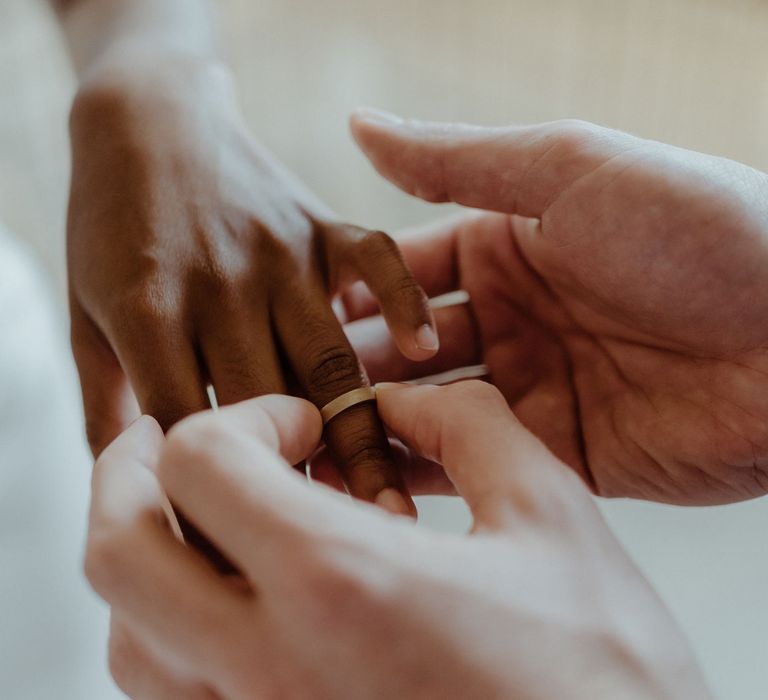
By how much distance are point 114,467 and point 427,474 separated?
1.00 feet

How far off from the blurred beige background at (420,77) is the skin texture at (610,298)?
0.59 meters

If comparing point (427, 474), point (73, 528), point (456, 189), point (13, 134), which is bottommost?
point (73, 528)

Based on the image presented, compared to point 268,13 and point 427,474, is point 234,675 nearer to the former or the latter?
point 427,474

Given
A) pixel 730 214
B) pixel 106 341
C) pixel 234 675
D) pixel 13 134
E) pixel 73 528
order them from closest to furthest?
pixel 234 675 < pixel 730 214 < pixel 106 341 < pixel 73 528 < pixel 13 134

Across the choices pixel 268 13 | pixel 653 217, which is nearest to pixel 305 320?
pixel 653 217

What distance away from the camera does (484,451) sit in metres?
0.51

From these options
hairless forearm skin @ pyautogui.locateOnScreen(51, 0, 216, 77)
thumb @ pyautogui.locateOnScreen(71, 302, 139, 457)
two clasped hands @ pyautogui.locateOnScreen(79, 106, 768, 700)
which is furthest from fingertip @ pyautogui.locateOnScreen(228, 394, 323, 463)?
hairless forearm skin @ pyautogui.locateOnScreen(51, 0, 216, 77)

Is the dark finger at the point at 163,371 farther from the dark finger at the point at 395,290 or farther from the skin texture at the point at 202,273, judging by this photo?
the dark finger at the point at 395,290

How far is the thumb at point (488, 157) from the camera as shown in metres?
0.69

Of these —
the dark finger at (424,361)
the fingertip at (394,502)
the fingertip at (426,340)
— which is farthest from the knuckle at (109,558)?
the dark finger at (424,361)

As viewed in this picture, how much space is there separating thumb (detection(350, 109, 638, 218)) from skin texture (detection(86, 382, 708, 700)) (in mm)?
279

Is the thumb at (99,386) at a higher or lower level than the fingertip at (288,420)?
lower

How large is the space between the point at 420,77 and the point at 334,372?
3.68 feet

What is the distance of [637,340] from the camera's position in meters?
0.76
